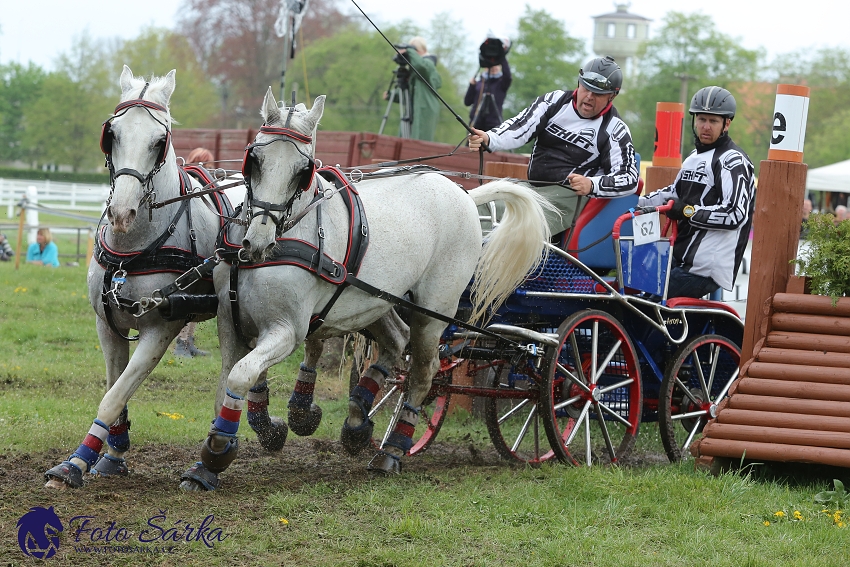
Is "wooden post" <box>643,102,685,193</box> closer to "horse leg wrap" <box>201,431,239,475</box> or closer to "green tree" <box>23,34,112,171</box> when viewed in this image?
"horse leg wrap" <box>201,431,239,475</box>

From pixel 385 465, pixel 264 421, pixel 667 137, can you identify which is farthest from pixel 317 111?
pixel 667 137

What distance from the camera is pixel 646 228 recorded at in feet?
21.0

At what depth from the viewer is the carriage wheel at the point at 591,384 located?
20.1 feet

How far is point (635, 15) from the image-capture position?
123250 mm

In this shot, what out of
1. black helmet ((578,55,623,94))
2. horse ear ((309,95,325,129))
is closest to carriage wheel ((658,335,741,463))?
black helmet ((578,55,623,94))

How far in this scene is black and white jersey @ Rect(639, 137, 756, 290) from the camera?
6.66 meters

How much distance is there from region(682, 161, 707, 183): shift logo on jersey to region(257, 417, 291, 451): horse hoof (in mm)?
3183

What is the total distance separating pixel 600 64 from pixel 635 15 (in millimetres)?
123086

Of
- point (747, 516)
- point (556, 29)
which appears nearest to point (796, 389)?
point (747, 516)

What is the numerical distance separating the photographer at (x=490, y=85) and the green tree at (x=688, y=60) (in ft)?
128

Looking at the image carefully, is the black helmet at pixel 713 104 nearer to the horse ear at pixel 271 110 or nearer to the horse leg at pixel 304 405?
the horse leg at pixel 304 405

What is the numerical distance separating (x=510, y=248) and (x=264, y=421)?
69.1 inches

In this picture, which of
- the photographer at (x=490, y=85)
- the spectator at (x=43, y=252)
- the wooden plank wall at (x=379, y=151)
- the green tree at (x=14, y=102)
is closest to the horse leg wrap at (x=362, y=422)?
the wooden plank wall at (x=379, y=151)

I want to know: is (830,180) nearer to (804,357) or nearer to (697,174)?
(697,174)
